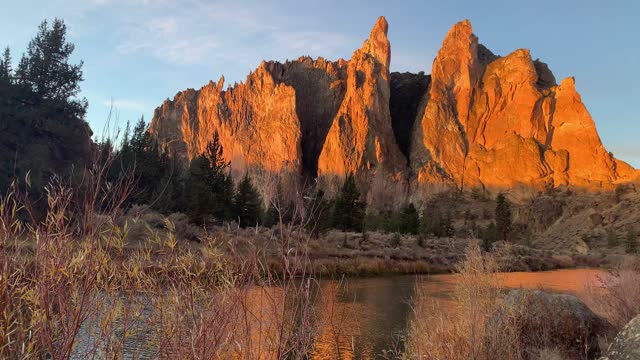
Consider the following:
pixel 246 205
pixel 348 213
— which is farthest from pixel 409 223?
pixel 246 205

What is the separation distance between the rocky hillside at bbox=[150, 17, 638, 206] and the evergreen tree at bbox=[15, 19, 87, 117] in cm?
5220

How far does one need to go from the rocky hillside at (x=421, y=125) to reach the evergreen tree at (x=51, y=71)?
52204 mm

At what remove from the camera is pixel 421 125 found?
344ft

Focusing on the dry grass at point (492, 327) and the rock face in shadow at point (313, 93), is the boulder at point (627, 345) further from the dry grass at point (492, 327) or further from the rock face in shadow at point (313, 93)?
the rock face in shadow at point (313, 93)

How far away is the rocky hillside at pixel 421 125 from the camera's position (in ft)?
297

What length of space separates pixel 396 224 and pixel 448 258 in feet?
80.9

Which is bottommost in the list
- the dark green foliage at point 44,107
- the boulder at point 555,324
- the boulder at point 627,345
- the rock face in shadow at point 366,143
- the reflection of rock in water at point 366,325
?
the reflection of rock in water at point 366,325

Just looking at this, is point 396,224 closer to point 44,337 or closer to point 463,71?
point 463,71

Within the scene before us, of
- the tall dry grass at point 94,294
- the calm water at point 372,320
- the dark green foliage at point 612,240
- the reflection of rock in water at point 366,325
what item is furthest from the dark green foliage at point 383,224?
A: the tall dry grass at point 94,294

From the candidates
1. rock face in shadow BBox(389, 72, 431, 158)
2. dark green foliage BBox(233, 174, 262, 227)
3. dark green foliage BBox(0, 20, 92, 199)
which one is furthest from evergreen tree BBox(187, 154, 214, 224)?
rock face in shadow BBox(389, 72, 431, 158)

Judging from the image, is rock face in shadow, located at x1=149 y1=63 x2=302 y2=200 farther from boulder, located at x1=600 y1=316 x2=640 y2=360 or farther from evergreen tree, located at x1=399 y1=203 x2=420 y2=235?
boulder, located at x1=600 y1=316 x2=640 y2=360

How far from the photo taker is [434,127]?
336 feet

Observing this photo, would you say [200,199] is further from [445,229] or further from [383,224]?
[445,229]

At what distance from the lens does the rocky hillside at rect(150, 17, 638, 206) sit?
90.6 m
